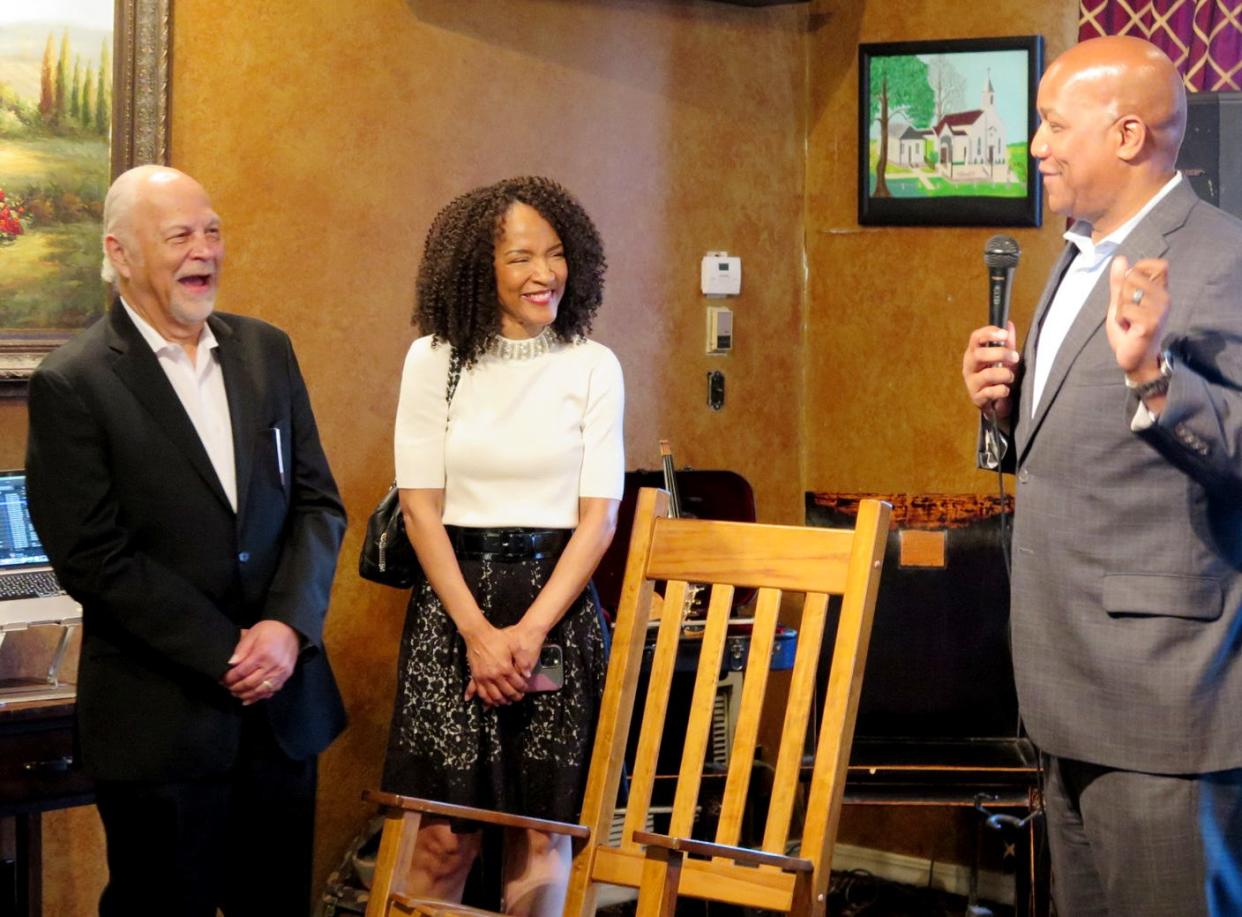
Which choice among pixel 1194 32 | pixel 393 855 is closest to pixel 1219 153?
pixel 1194 32

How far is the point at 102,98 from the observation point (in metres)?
3.13

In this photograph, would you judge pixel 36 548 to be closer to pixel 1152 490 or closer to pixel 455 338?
pixel 455 338

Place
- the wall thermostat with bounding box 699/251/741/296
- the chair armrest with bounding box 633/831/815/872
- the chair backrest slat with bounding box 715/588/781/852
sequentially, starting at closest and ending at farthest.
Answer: the chair armrest with bounding box 633/831/815/872 < the chair backrest slat with bounding box 715/588/781/852 < the wall thermostat with bounding box 699/251/741/296

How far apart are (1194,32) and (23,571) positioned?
3.02 m

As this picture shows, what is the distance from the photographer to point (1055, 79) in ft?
7.21

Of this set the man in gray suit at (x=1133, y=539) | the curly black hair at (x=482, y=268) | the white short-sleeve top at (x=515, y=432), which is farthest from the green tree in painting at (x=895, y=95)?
the man in gray suit at (x=1133, y=539)

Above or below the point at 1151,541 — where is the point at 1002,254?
above

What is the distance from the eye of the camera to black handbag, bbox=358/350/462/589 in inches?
110

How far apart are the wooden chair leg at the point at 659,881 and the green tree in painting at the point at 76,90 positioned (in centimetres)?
203

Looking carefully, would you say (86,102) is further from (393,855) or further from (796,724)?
(796,724)

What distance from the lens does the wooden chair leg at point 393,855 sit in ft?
7.38

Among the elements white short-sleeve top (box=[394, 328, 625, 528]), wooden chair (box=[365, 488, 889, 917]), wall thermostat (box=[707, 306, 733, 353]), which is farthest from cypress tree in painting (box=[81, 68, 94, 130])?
wall thermostat (box=[707, 306, 733, 353])

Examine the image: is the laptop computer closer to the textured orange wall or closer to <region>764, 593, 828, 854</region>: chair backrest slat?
<region>764, 593, 828, 854</region>: chair backrest slat

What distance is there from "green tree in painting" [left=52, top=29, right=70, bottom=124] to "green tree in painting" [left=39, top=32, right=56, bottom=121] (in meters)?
0.01
